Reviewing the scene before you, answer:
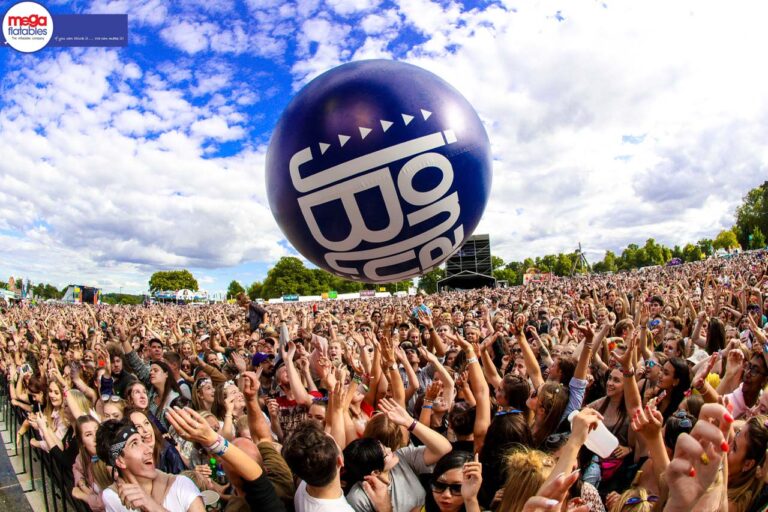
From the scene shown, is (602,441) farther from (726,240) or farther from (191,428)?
(726,240)

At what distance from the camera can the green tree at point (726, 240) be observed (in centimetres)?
8076

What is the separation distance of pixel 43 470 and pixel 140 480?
398cm

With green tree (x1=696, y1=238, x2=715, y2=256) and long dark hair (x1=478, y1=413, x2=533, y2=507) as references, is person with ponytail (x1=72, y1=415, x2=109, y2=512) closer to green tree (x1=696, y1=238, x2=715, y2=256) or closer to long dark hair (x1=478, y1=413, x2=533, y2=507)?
long dark hair (x1=478, y1=413, x2=533, y2=507)

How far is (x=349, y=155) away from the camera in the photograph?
334 cm

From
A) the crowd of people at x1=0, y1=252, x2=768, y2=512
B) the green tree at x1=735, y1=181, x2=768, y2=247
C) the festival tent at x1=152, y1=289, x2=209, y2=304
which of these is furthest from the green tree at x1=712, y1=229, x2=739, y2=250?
the crowd of people at x1=0, y1=252, x2=768, y2=512

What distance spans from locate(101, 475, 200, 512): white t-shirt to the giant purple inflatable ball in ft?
6.06

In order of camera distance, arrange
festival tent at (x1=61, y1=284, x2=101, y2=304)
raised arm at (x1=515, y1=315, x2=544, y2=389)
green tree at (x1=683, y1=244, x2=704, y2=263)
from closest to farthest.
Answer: raised arm at (x1=515, y1=315, x2=544, y2=389), festival tent at (x1=61, y1=284, x2=101, y2=304), green tree at (x1=683, y1=244, x2=704, y2=263)

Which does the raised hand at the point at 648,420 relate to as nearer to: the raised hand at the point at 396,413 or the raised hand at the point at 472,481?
the raised hand at the point at 472,481

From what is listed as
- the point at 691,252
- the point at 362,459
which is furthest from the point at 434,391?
the point at 691,252

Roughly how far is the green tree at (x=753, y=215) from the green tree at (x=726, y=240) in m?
0.97

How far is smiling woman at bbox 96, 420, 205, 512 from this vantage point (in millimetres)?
2486

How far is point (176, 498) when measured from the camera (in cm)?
249

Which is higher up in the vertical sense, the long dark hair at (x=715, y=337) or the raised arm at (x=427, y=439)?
the raised arm at (x=427, y=439)

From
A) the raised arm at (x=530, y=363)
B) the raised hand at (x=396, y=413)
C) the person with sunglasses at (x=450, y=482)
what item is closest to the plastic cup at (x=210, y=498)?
the raised hand at (x=396, y=413)
